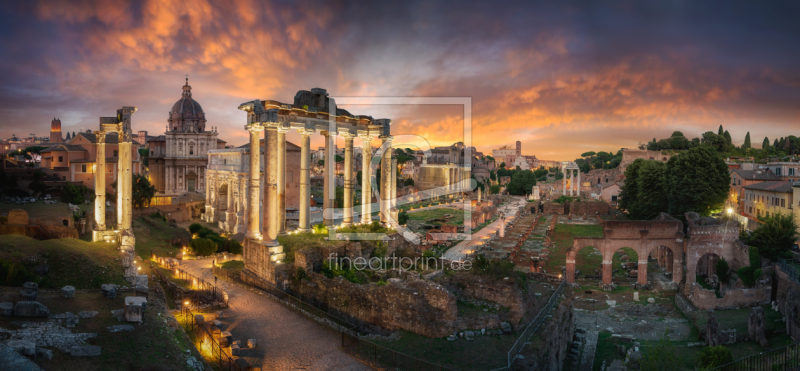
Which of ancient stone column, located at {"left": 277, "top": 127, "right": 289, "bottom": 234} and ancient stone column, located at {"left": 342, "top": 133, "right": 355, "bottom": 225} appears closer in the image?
ancient stone column, located at {"left": 277, "top": 127, "right": 289, "bottom": 234}

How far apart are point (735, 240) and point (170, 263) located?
3264 centimetres

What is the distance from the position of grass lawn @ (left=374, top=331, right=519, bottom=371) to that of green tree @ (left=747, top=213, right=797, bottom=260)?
20.5m

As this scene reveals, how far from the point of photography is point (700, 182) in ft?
128

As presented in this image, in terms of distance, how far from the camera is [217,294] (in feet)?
57.3

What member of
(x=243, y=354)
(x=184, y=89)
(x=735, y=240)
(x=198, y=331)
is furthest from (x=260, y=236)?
(x=184, y=89)

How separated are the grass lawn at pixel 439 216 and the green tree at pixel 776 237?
106ft

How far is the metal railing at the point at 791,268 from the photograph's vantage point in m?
21.0

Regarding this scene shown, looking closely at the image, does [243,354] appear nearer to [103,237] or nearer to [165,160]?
[103,237]

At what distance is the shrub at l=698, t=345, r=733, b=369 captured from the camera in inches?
559

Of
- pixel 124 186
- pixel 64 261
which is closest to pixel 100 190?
pixel 124 186

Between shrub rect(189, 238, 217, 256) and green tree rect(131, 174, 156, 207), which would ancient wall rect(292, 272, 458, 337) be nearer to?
shrub rect(189, 238, 217, 256)

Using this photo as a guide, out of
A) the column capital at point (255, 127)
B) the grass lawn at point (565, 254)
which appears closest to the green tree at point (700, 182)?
the grass lawn at point (565, 254)

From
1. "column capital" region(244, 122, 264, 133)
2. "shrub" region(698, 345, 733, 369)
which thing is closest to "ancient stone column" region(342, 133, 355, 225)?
"column capital" region(244, 122, 264, 133)

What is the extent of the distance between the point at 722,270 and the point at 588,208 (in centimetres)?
4513
